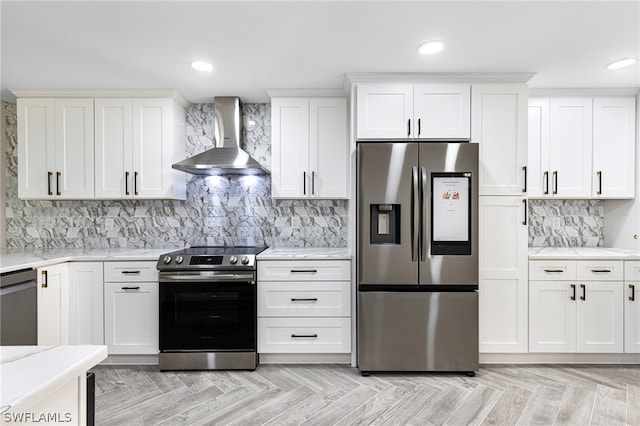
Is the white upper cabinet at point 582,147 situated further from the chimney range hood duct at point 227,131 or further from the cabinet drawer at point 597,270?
the chimney range hood duct at point 227,131

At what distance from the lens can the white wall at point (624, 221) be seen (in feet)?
10.4

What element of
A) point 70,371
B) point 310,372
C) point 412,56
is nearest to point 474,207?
point 412,56

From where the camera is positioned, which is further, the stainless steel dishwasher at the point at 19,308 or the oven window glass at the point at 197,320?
the oven window glass at the point at 197,320

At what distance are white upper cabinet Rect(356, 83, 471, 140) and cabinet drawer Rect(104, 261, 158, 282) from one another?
2036 millimetres

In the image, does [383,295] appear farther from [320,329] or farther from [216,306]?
[216,306]

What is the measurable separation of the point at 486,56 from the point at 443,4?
82 cm

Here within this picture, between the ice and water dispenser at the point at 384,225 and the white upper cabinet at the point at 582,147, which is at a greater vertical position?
the white upper cabinet at the point at 582,147

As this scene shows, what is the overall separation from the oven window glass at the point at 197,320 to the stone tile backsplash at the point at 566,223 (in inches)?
115

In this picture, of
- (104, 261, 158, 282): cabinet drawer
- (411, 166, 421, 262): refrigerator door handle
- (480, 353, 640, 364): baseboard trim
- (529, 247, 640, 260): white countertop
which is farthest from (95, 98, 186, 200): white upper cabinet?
(529, 247, 640, 260): white countertop

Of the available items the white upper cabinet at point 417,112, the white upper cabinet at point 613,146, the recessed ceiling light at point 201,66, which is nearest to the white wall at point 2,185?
the recessed ceiling light at point 201,66

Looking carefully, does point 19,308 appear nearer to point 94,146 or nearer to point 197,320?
point 197,320

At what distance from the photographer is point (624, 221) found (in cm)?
329

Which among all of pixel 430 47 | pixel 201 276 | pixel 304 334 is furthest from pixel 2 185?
pixel 430 47

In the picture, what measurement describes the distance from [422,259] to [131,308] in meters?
2.39
